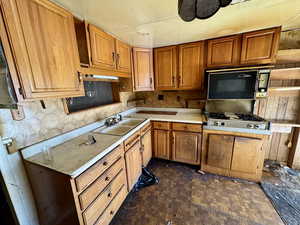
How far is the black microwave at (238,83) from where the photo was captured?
5.69 ft

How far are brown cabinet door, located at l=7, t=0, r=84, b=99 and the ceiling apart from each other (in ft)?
0.71

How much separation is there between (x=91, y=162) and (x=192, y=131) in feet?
5.25

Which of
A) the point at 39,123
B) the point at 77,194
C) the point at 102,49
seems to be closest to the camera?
the point at 77,194

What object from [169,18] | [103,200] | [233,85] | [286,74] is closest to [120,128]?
[103,200]

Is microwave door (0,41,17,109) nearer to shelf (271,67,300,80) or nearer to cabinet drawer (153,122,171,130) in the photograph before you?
cabinet drawer (153,122,171,130)

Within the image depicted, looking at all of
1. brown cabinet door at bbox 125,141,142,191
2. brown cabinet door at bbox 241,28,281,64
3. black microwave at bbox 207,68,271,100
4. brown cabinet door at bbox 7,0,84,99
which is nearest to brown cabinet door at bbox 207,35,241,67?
brown cabinet door at bbox 241,28,281,64

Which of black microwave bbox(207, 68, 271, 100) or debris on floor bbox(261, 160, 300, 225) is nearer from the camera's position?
debris on floor bbox(261, 160, 300, 225)

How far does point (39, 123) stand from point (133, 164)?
3.86ft

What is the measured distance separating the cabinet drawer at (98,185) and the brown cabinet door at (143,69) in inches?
54.3

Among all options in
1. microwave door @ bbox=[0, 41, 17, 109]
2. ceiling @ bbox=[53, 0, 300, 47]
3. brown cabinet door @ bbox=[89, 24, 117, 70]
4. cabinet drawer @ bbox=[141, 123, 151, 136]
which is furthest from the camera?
cabinet drawer @ bbox=[141, 123, 151, 136]

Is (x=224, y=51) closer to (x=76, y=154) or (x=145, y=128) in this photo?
(x=145, y=128)

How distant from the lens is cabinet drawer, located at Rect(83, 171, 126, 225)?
1.01 m

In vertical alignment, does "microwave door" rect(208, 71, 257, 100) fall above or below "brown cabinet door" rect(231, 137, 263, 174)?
above

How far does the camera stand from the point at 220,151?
75.6 inches
